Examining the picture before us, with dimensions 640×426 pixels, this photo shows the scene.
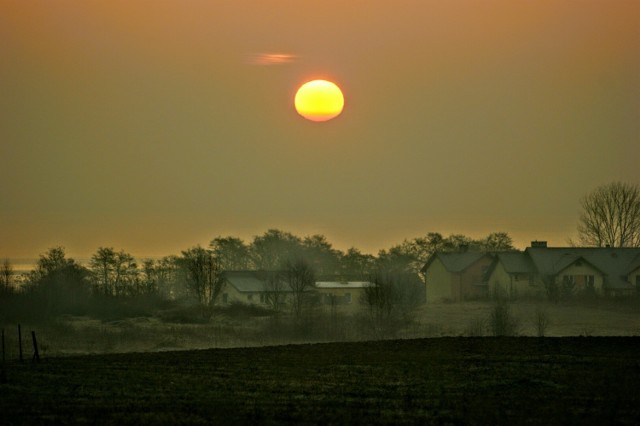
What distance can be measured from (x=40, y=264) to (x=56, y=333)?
6641 cm

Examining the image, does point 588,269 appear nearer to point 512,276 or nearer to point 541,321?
point 512,276

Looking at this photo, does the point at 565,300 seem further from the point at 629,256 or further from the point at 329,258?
the point at 329,258

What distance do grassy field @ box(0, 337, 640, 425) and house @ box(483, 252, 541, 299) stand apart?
4824cm

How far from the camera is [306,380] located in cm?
3472

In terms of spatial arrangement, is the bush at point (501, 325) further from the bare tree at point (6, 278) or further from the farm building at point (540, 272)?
the bare tree at point (6, 278)

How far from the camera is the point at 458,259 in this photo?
107 m

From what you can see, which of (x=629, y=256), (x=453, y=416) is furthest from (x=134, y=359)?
(x=629, y=256)

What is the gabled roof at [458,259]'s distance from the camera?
105312 millimetres

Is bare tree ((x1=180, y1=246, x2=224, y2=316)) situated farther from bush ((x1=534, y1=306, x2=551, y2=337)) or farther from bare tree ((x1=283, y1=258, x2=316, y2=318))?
bush ((x1=534, y1=306, x2=551, y2=337))

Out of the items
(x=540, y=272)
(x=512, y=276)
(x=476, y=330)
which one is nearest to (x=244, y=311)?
(x=512, y=276)

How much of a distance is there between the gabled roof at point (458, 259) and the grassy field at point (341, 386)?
55902 mm

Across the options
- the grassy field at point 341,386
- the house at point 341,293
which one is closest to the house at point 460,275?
the house at point 341,293

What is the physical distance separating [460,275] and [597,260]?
13.5m

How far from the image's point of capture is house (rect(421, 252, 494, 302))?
342ft
